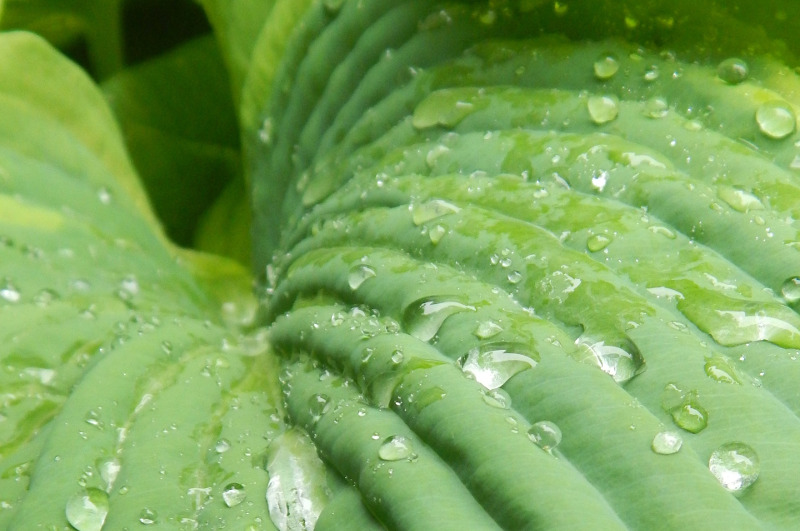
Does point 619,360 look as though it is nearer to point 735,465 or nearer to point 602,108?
point 735,465

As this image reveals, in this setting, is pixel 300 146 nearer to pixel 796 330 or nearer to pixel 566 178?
pixel 566 178

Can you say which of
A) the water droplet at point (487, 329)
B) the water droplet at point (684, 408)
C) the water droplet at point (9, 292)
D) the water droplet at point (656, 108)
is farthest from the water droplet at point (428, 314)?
the water droplet at point (9, 292)

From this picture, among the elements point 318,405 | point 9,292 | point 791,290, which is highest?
point 791,290

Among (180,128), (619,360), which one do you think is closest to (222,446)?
(619,360)

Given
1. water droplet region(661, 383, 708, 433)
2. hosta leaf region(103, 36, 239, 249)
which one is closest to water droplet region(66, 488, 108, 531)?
water droplet region(661, 383, 708, 433)

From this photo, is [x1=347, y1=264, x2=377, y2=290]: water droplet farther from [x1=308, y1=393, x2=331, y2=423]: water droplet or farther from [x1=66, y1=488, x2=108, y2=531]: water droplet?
[x1=66, y1=488, x2=108, y2=531]: water droplet
